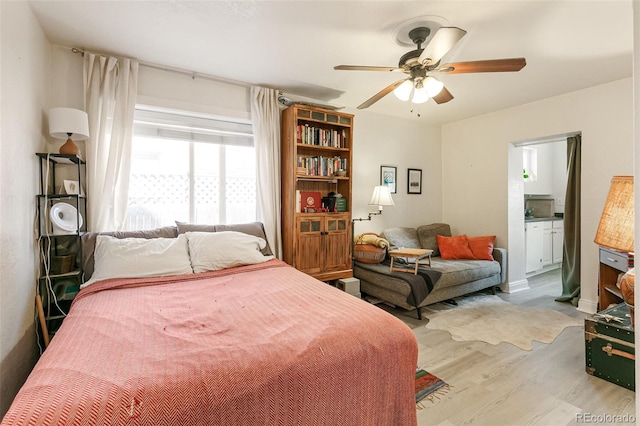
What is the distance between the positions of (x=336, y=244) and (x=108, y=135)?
252 cm

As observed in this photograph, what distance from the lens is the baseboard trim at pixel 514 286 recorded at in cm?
410

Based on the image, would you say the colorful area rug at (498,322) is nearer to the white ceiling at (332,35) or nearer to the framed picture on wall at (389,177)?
the framed picture on wall at (389,177)

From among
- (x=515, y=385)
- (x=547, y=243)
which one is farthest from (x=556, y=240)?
(x=515, y=385)

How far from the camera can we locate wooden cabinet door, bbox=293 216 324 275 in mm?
3189

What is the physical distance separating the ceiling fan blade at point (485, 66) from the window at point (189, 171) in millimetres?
2218

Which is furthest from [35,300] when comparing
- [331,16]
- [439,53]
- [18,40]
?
[439,53]

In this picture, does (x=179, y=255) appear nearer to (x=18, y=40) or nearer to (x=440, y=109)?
(x=18, y=40)

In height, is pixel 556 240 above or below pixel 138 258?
below

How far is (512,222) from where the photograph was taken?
416cm

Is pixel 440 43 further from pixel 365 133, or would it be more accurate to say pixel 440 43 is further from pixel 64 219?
pixel 64 219

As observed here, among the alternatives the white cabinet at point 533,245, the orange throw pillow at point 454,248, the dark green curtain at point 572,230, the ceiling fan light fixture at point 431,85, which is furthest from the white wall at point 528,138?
the ceiling fan light fixture at point 431,85

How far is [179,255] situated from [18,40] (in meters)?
1.67

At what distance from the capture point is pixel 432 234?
453 centimetres

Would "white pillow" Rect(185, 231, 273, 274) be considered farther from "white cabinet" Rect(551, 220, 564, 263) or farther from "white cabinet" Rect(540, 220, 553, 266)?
"white cabinet" Rect(551, 220, 564, 263)
